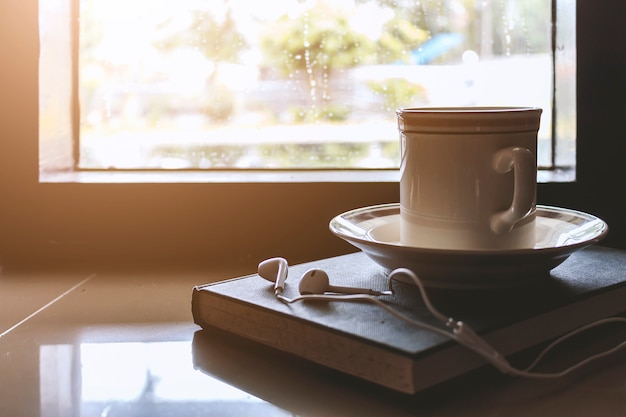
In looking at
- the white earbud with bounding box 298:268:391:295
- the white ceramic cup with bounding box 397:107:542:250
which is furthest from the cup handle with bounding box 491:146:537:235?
the white earbud with bounding box 298:268:391:295

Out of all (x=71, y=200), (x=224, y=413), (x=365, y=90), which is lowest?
(x=224, y=413)

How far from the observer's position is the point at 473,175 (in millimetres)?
676

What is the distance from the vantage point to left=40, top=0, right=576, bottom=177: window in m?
1.16

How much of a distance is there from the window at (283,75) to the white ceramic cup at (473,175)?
1.60 feet

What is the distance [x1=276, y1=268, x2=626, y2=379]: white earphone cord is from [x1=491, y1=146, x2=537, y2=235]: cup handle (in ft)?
0.31

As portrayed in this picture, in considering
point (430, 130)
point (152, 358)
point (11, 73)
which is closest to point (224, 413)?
point (152, 358)

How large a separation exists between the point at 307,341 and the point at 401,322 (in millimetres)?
75

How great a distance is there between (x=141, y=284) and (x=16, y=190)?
0.83 ft

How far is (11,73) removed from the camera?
3.42 feet

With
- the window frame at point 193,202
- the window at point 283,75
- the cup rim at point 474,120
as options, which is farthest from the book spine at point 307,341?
the window at point 283,75

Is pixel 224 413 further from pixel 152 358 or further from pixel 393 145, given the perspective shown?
pixel 393 145

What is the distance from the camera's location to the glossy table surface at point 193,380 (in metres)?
0.57

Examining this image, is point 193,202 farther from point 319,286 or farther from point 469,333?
point 469,333

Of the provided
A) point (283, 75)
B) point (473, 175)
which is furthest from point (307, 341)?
point (283, 75)
